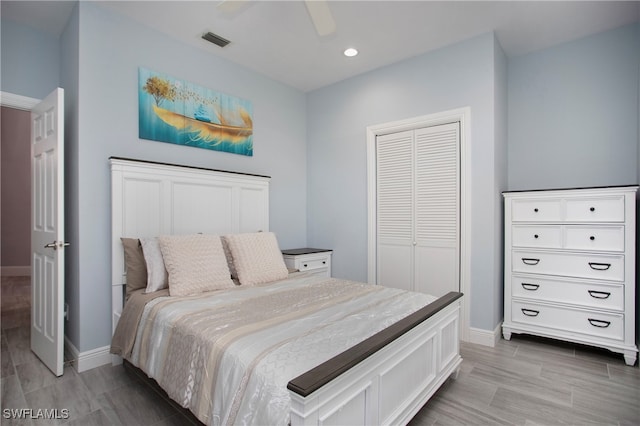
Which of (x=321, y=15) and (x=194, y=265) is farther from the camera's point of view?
(x=194, y=265)

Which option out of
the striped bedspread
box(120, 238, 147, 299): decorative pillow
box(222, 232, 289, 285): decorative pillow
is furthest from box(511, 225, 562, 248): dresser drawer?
box(120, 238, 147, 299): decorative pillow

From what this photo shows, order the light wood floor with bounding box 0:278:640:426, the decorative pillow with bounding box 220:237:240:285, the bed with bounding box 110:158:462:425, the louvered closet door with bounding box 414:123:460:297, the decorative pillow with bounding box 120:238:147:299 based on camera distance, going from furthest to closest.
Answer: the louvered closet door with bounding box 414:123:460:297 → the decorative pillow with bounding box 220:237:240:285 → the decorative pillow with bounding box 120:238:147:299 → the light wood floor with bounding box 0:278:640:426 → the bed with bounding box 110:158:462:425

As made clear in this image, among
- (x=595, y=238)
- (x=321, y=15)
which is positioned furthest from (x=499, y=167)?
(x=321, y=15)

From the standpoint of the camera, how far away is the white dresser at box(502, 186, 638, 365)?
101 inches

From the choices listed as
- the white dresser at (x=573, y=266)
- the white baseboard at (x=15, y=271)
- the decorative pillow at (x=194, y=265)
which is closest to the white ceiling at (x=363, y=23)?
the white dresser at (x=573, y=266)

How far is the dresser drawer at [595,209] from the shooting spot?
257 cm

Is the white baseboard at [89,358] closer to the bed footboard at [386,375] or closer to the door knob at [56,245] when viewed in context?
the door knob at [56,245]

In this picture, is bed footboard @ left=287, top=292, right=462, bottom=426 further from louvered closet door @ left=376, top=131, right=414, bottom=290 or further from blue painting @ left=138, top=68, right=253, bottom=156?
blue painting @ left=138, top=68, right=253, bottom=156

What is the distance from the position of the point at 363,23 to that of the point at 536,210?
231 centimetres

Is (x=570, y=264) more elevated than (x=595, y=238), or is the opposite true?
(x=595, y=238)

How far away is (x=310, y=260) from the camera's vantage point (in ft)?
12.6

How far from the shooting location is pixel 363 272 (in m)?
3.88

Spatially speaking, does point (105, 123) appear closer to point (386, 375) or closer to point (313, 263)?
point (313, 263)

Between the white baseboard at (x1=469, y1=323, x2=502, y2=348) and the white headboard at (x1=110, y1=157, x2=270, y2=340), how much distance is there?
244cm
